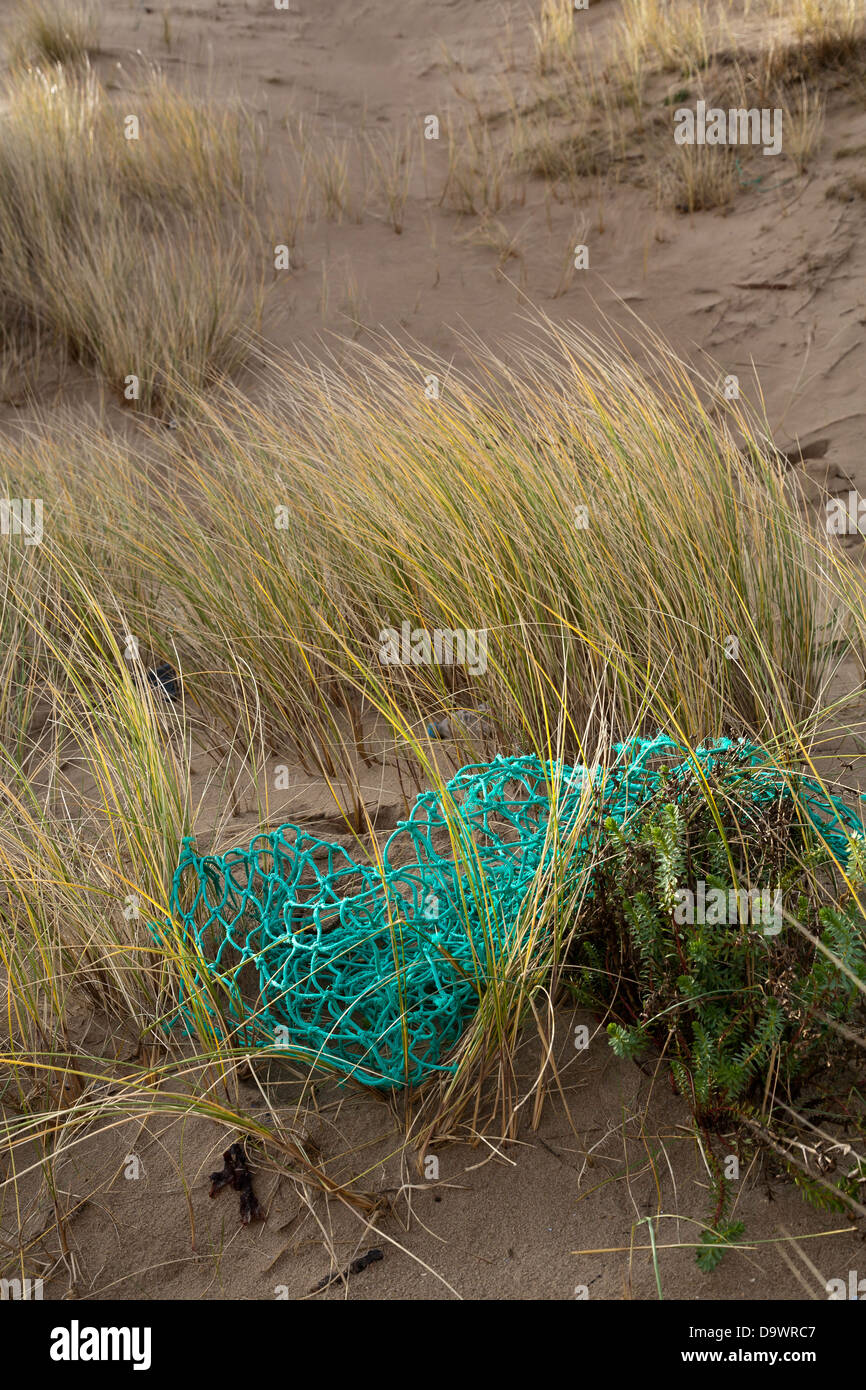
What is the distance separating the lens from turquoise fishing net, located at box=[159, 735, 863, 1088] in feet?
5.69

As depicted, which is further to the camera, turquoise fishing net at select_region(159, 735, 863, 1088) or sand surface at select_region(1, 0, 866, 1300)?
turquoise fishing net at select_region(159, 735, 863, 1088)

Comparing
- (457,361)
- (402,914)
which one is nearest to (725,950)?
(402,914)

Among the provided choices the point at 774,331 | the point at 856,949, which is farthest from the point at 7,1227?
the point at 774,331

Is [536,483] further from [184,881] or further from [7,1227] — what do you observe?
[7,1227]

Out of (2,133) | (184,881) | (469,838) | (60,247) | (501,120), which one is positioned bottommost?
(184,881)

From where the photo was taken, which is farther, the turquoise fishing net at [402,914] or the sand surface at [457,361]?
the turquoise fishing net at [402,914]

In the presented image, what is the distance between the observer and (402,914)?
1.84 meters

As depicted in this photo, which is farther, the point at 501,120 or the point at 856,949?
the point at 501,120

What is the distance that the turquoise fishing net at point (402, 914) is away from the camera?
5.69ft

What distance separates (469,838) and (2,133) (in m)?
6.17

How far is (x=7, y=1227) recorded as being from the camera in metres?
1.64

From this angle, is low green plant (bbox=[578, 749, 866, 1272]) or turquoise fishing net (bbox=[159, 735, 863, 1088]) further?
turquoise fishing net (bbox=[159, 735, 863, 1088])

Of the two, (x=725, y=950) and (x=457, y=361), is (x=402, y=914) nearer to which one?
(x=725, y=950)
